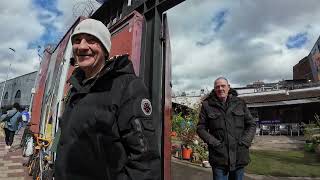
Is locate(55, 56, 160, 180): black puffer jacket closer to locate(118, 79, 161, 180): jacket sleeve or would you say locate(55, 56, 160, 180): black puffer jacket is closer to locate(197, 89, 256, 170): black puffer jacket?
locate(118, 79, 161, 180): jacket sleeve

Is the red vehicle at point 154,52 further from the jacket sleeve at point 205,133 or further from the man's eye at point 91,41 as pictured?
the man's eye at point 91,41

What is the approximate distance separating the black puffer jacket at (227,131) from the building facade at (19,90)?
3938 cm

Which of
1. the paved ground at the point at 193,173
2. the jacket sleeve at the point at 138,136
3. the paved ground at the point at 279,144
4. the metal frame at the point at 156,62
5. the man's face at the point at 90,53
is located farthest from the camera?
the paved ground at the point at 279,144

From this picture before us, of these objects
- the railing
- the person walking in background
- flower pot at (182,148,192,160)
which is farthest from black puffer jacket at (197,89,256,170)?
the railing

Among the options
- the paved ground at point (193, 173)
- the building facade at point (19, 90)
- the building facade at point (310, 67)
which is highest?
the building facade at point (310, 67)

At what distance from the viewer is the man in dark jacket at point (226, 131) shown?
3.96 m

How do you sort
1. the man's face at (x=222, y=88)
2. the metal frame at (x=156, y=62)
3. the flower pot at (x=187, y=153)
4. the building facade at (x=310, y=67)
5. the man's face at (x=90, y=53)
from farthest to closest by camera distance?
1. the building facade at (x=310, y=67)
2. the flower pot at (x=187, y=153)
3. the man's face at (x=222, y=88)
4. the metal frame at (x=156, y=62)
5. the man's face at (x=90, y=53)

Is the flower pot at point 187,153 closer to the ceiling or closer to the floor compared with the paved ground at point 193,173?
closer to the ceiling

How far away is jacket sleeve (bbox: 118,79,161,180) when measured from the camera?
4.92ft

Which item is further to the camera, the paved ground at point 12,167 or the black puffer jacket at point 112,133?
the paved ground at point 12,167

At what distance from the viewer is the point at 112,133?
154cm

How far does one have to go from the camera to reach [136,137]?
1499 mm

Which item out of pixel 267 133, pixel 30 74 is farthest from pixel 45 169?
pixel 30 74

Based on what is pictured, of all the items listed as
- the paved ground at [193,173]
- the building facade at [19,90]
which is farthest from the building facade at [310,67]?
the building facade at [19,90]
